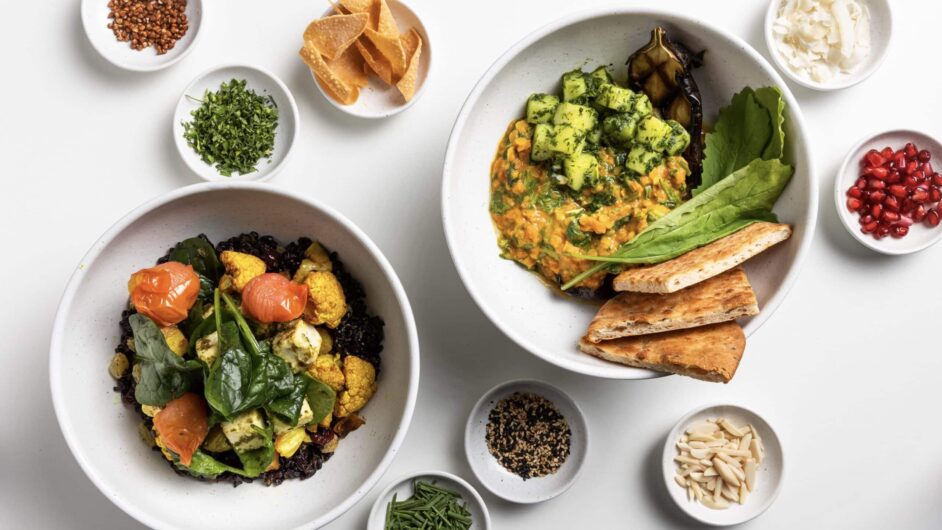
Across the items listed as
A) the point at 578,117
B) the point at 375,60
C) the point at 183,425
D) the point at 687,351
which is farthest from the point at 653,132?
the point at 183,425

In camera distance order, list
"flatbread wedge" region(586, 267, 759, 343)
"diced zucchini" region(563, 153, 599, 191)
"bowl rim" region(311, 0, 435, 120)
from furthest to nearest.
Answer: "bowl rim" region(311, 0, 435, 120), "diced zucchini" region(563, 153, 599, 191), "flatbread wedge" region(586, 267, 759, 343)

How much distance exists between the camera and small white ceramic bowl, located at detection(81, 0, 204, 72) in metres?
3.34

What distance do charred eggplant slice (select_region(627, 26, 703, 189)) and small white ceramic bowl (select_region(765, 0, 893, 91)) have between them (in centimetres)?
50

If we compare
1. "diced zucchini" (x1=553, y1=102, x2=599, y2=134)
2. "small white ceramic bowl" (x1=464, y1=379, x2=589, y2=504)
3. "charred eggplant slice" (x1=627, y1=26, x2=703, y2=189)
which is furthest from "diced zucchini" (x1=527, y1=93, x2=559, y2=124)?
"small white ceramic bowl" (x1=464, y1=379, x2=589, y2=504)

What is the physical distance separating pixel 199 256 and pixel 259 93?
2.62 feet

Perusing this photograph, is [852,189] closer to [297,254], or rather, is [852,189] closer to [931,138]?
[931,138]

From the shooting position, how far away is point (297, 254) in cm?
300

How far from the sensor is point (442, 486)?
3367 mm

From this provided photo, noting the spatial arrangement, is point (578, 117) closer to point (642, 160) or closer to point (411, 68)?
point (642, 160)

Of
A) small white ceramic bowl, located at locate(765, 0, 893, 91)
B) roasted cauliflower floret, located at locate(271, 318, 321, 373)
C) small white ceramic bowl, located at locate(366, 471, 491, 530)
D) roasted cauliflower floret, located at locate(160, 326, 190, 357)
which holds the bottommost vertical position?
small white ceramic bowl, located at locate(366, 471, 491, 530)

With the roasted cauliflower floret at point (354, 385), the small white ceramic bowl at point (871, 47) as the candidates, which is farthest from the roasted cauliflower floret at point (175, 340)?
the small white ceramic bowl at point (871, 47)

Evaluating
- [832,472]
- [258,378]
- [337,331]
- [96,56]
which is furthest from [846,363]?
[96,56]

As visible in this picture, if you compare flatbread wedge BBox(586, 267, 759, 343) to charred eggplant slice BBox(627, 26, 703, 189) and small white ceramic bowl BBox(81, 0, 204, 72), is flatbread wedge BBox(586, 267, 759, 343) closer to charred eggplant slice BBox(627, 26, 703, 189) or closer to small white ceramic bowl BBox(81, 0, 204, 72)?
charred eggplant slice BBox(627, 26, 703, 189)

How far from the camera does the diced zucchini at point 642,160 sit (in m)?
2.98
